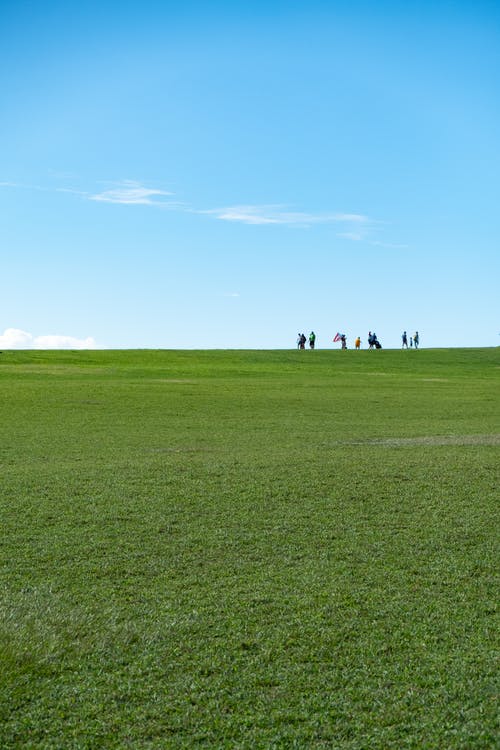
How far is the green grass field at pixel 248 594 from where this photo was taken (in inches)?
136

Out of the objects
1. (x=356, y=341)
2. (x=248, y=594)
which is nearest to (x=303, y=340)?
(x=356, y=341)

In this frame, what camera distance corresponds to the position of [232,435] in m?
13.4

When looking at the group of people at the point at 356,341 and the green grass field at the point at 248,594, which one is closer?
the green grass field at the point at 248,594

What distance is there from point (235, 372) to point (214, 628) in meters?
34.6

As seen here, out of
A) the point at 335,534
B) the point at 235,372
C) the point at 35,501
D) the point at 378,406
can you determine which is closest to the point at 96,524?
the point at 35,501

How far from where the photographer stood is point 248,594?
5.00 m

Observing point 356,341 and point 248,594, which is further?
point 356,341

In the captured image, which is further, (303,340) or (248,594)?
(303,340)

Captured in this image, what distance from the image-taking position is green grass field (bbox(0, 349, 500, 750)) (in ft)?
11.4

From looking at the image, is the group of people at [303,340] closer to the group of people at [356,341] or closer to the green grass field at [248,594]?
the group of people at [356,341]

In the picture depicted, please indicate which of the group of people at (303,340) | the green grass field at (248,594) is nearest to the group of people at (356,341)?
the group of people at (303,340)

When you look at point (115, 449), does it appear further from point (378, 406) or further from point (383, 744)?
point (378, 406)

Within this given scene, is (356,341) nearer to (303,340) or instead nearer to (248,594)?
(303,340)

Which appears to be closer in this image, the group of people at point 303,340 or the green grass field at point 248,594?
the green grass field at point 248,594
